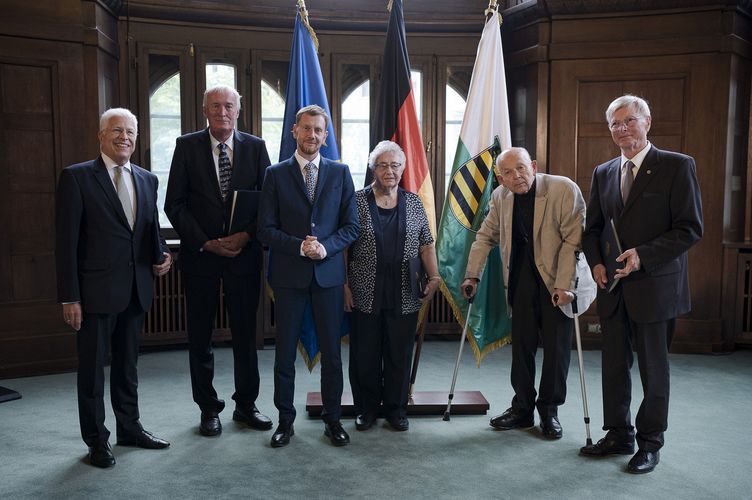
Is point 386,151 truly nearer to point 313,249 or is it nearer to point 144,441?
point 313,249

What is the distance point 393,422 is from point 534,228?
1227 millimetres

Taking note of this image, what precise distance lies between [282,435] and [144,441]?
25.6 inches

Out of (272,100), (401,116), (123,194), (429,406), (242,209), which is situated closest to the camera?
(123,194)

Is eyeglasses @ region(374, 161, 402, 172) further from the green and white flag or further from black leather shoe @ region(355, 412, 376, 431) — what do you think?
black leather shoe @ region(355, 412, 376, 431)

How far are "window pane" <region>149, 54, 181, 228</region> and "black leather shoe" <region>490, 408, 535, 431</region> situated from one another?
10.3 ft

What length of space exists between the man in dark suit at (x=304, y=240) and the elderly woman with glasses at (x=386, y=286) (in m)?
0.13

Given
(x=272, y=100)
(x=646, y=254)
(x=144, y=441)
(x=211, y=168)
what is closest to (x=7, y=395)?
(x=144, y=441)

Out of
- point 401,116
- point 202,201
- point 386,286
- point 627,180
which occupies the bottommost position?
point 386,286

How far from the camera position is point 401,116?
13.4 ft

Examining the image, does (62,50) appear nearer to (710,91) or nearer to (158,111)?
(158,111)

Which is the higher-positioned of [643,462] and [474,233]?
[474,233]

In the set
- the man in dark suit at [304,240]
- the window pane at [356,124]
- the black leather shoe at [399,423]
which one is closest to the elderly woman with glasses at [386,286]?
the black leather shoe at [399,423]

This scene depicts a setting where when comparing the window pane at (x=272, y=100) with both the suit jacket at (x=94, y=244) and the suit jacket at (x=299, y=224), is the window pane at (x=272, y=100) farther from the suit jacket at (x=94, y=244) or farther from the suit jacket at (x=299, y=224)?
the suit jacket at (x=94, y=244)

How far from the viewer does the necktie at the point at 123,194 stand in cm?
321
